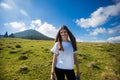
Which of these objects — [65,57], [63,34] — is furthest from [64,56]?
[63,34]

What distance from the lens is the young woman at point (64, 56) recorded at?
21.1 feet

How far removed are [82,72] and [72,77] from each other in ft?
33.8

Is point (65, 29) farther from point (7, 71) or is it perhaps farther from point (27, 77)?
point (7, 71)

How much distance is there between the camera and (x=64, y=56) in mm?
6492

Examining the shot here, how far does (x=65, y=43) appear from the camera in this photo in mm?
6656

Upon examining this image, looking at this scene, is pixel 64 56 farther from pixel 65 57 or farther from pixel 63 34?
pixel 63 34

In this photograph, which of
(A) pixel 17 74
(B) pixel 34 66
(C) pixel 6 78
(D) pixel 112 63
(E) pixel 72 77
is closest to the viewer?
(E) pixel 72 77

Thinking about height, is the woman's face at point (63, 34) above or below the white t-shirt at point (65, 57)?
above

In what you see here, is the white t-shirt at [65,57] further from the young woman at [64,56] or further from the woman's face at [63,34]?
the woman's face at [63,34]

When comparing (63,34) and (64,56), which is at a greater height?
(63,34)

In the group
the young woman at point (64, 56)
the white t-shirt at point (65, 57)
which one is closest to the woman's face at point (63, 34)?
the young woman at point (64, 56)

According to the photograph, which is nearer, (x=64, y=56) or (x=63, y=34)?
(x=64, y=56)

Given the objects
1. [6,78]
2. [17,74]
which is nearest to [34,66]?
[17,74]

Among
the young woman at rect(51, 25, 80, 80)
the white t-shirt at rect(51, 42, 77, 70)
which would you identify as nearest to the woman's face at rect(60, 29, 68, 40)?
the young woman at rect(51, 25, 80, 80)
